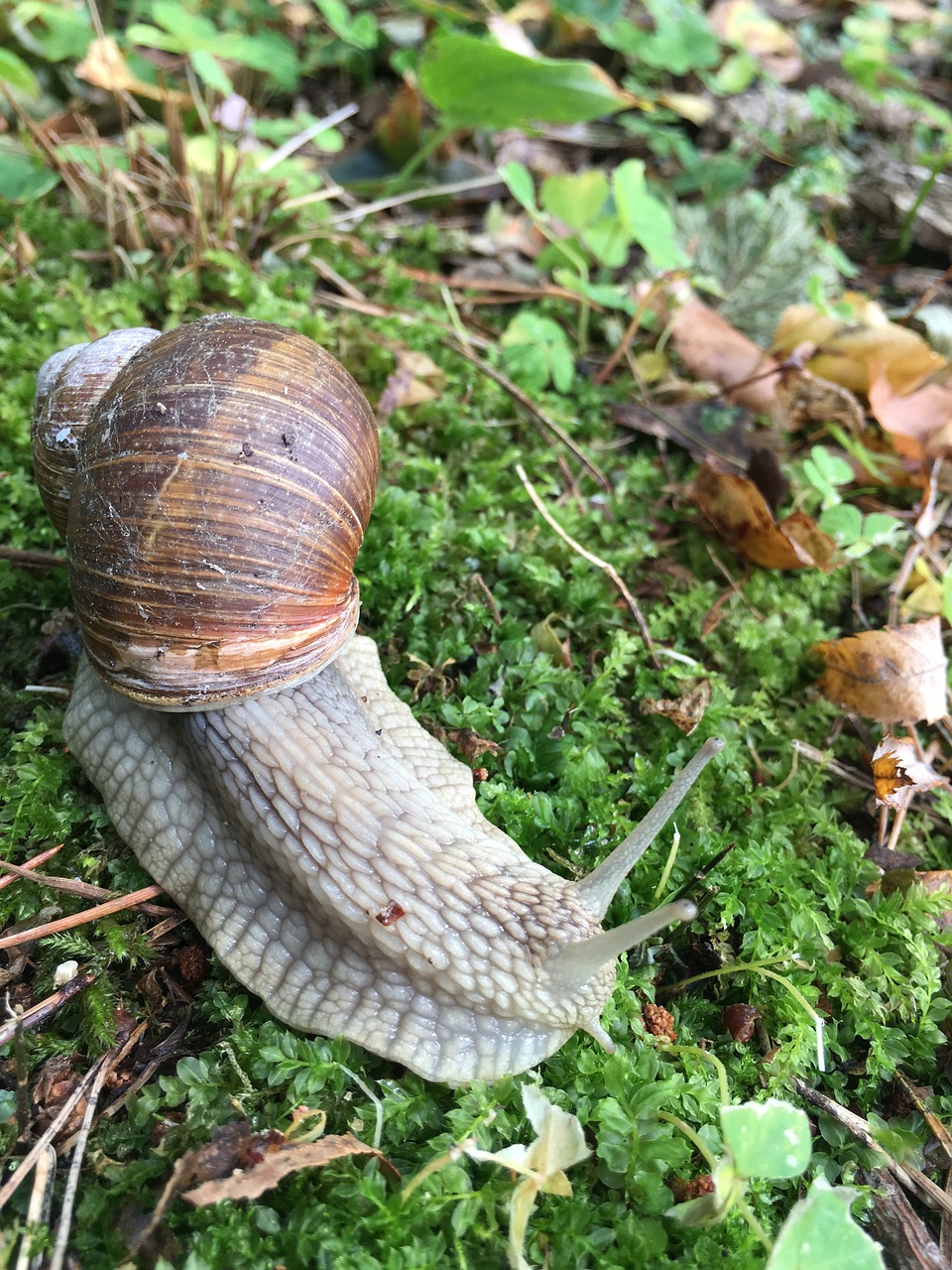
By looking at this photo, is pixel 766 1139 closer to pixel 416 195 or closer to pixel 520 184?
pixel 520 184

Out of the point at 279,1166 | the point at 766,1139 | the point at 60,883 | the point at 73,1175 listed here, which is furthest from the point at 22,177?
the point at 766,1139

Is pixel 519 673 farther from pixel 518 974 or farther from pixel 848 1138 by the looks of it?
pixel 848 1138

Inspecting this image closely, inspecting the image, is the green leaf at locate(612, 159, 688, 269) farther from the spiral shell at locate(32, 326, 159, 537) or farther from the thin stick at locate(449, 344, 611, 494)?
the spiral shell at locate(32, 326, 159, 537)

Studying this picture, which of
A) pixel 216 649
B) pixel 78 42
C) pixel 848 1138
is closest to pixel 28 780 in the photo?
pixel 216 649

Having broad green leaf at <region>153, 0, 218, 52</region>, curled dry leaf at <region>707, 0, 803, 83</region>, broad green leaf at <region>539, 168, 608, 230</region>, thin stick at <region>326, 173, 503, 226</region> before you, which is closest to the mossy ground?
thin stick at <region>326, 173, 503, 226</region>

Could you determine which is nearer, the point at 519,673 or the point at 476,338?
the point at 519,673

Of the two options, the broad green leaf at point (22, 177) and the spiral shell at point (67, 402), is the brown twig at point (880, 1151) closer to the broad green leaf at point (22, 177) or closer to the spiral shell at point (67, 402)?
the spiral shell at point (67, 402)
